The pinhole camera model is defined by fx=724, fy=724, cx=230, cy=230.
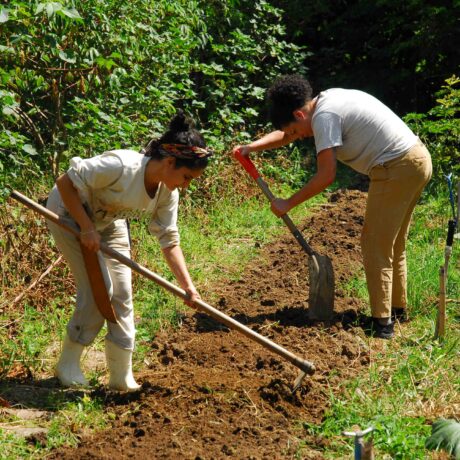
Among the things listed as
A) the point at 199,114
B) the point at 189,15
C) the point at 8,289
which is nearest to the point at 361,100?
Result: the point at 8,289

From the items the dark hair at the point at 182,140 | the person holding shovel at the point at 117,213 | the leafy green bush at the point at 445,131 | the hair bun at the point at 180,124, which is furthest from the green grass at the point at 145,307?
the leafy green bush at the point at 445,131

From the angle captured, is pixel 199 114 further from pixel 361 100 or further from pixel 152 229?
pixel 152 229

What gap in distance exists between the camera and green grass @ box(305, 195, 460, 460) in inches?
142

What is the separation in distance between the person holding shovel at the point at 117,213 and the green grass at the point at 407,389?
3.44ft

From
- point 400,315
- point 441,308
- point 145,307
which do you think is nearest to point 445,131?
point 400,315

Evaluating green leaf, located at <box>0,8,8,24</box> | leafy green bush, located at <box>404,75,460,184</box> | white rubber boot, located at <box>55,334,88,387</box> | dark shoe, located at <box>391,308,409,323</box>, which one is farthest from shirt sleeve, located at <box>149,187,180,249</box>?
leafy green bush, located at <box>404,75,460,184</box>

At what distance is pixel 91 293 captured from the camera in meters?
4.04

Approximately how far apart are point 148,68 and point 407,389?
414 centimetres

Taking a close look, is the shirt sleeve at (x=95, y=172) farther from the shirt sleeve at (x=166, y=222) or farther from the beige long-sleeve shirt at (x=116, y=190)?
the shirt sleeve at (x=166, y=222)

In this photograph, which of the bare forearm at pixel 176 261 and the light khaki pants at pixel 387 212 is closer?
the bare forearm at pixel 176 261

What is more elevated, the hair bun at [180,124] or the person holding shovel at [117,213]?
the hair bun at [180,124]

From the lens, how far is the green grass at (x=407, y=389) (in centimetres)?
360

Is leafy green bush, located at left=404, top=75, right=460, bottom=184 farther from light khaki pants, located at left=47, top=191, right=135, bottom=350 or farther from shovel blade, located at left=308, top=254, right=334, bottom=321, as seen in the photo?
light khaki pants, located at left=47, top=191, right=135, bottom=350

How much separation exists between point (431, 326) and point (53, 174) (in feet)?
10.8
